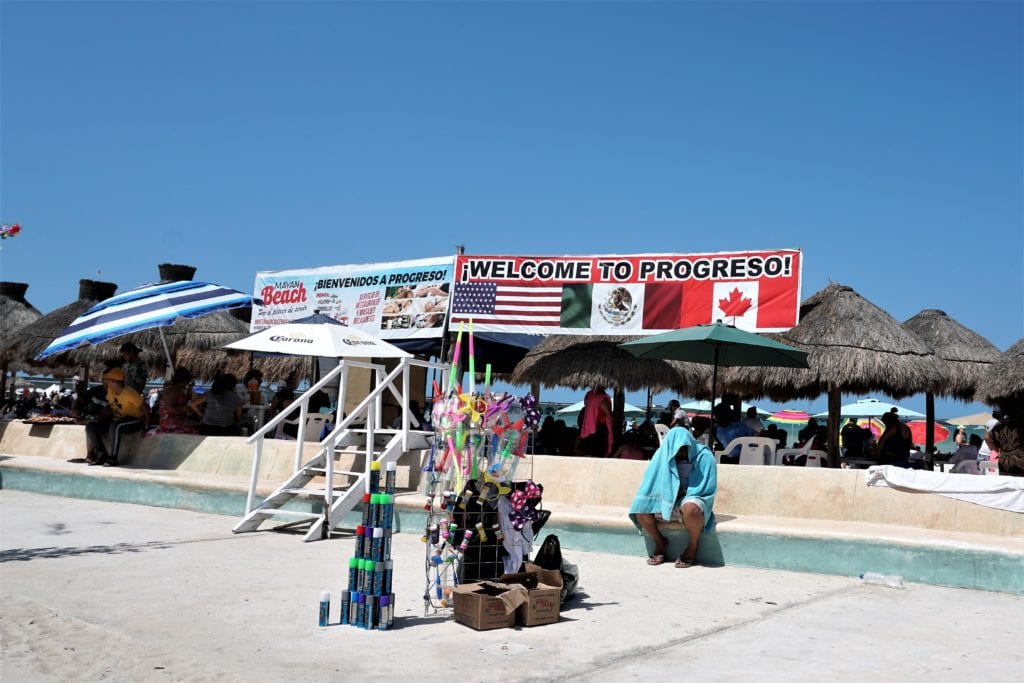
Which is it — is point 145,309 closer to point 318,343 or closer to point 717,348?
point 318,343

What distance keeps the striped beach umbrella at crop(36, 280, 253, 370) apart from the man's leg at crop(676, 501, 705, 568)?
8844 mm

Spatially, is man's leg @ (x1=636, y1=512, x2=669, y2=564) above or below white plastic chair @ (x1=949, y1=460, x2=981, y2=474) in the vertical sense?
below

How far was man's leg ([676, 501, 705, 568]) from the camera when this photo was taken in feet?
28.1

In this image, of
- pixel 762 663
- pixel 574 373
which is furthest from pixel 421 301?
pixel 762 663

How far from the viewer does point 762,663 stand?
5316 millimetres

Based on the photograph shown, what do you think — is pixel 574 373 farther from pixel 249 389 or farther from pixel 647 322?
pixel 249 389

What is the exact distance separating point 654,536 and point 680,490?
1.65ft

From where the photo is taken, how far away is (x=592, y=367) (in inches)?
544

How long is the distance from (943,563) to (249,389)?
13379mm

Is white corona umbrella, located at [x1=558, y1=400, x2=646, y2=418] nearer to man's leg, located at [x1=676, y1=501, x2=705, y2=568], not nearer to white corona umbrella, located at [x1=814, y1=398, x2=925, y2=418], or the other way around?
white corona umbrella, located at [x1=814, y1=398, x2=925, y2=418]

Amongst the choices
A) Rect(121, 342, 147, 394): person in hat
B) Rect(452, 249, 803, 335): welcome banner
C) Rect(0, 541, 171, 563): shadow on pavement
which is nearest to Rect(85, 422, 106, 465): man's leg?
Rect(121, 342, 147, 394): person in hat

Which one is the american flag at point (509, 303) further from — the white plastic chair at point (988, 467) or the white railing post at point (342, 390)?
the white plastic chair at point (988, 467)

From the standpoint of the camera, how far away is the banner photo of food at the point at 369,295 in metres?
16.0

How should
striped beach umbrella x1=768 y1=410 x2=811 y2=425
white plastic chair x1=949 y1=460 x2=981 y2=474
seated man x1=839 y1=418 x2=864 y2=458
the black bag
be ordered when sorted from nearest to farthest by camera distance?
the black bag → white plastic chair x1=949 y1=460 x2=981 y2=474 → seated man x1=839 y1=418 x2=864 y2=458 → striped beach umbrella x1=768 y1=410 x2=811 y2=425
